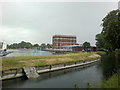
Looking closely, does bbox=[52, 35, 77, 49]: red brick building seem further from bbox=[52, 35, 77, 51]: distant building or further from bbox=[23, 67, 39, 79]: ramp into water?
bbox=[23, 67, 39, 79]: ramp into water

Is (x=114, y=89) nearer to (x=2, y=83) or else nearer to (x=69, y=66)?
(x=2, y=83)

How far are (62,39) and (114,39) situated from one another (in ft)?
256

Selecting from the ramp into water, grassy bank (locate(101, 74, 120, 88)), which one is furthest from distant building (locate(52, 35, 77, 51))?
grassy bank (locate(101, 74, 120, 88))

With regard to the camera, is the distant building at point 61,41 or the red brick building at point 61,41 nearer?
the distant building at point 61,41

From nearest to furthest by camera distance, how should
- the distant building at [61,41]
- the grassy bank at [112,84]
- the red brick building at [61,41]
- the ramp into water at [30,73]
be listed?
1. the grassy bank at [112,84]
2. the ramp into water at [30,73]
3. the distant building at [61,41]
4. the red brick building at [61,41]

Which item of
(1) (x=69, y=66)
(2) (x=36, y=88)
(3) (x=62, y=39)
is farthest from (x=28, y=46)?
(2) (x=36, y=88)

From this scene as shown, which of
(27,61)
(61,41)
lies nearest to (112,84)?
(27,61)

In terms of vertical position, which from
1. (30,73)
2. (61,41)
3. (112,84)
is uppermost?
(61,41)

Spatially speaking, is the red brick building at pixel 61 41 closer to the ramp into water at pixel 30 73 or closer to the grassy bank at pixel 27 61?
the grassy bank at pixel 27 61

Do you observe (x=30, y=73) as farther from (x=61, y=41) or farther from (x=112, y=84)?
(x=61, y=41)

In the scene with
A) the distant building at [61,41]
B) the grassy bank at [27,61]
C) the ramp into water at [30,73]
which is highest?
the distant building at [61,41]

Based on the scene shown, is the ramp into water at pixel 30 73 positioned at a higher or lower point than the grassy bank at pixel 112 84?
lower

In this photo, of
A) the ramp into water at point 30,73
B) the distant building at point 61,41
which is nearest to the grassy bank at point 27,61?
the ramp into water at point 30,73

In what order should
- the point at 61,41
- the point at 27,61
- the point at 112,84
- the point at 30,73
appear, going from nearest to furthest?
the point at 112,84 < the point at 30,73 < the point at 27,61 < the point at 61,41
